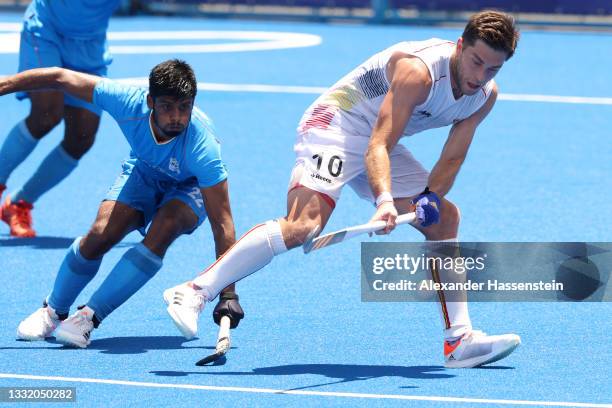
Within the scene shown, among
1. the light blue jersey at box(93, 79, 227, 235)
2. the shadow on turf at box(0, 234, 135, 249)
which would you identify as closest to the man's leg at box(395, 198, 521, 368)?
the light blue jersey at box(93, 79, 227, 235)

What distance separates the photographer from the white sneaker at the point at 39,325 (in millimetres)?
5812

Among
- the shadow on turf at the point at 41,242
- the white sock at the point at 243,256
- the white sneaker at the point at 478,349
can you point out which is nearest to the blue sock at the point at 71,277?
the white sock at the point at 243,256

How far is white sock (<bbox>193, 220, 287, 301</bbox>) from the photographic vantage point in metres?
5.33

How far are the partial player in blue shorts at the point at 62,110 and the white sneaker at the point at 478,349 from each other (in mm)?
3533

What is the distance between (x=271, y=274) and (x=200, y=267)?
1.38 ft

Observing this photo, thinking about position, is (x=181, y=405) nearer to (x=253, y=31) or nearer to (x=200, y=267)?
(x=200, y=267)

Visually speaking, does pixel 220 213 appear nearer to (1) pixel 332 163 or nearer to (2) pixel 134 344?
(1) pixel 332 163

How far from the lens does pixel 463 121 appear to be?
5.64 meters

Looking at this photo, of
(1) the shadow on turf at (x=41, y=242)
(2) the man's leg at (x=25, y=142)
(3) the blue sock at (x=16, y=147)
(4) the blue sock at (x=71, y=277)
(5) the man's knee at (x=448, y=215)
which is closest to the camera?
(5) the man's knee at (x=448, y=215)

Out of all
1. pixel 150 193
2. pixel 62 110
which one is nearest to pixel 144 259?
pixel 150 193

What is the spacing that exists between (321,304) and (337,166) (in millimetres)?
1294

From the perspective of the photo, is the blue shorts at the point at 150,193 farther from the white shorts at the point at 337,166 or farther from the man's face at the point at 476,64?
the man's face at the point at 476,64

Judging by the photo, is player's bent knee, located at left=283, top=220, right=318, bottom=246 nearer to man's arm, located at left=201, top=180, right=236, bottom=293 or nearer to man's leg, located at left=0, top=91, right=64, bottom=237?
man's arm, located at left=201, top=180, right=236, bottom=293

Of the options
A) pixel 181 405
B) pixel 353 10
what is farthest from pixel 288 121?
pixel 353 10
